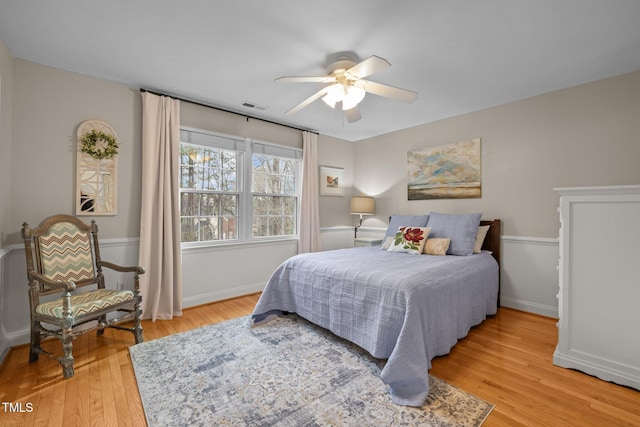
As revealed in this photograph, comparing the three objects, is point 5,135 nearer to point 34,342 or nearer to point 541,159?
point 34,342

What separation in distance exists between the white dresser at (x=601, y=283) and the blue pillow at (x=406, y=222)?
1.64 metres

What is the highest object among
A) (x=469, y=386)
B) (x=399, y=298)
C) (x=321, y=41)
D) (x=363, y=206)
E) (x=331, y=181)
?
(x=321, y=41)

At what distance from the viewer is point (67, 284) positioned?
6.52 ft

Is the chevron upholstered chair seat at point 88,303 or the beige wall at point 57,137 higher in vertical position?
the beige wall at point 57,137

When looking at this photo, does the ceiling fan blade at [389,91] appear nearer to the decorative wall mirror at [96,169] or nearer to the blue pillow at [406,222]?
the blue pillow at [406,222]

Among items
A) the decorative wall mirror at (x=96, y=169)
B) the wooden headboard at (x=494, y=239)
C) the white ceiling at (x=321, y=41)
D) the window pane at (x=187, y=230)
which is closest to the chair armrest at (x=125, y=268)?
the decorative wall mirror at (x=96, y=169)

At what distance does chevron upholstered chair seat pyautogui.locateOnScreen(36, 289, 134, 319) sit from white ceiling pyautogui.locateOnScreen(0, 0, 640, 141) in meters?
1.98

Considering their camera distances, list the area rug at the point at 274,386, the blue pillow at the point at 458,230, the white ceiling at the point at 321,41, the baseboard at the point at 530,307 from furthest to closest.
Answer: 1. the blue pillow at the point at 458,230
2. the baseboard at the point at 530,307
3. the white ceiling at the point at 321,41
4. the area rug at the point at 274,386

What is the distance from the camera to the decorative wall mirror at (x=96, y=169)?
2645mm

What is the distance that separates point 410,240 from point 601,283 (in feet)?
5.31

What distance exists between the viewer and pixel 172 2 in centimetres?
175

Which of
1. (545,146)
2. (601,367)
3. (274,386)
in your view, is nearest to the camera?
(274,386)

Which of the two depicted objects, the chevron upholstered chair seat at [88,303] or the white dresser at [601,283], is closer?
the white dresser at [601,283]

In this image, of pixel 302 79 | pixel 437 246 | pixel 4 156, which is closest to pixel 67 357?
pixel 4 156
